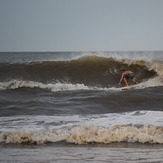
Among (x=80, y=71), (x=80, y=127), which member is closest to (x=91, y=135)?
(x=80, y=127)

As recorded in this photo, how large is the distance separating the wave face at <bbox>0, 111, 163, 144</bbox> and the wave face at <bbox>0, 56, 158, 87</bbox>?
8483 millimetres

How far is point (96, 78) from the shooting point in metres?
14.4

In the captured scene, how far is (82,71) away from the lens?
49.9 ft

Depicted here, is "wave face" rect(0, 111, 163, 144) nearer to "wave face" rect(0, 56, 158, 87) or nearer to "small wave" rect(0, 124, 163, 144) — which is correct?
"small wave" rect(0, 124, 163, 144)

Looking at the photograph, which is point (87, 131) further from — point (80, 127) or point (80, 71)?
point (80, 71)

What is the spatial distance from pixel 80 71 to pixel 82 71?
13 cm

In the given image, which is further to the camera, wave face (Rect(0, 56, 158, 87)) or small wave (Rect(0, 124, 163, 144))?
wave face (Rect(0, 56, 158, 87))

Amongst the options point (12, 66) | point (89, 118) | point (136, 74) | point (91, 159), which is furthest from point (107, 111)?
point (12, 66)

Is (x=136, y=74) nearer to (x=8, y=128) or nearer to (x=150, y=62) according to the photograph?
(x=150, y=62)

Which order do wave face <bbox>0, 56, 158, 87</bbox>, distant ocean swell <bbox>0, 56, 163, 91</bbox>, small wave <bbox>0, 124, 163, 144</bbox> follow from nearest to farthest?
small wave <bbox>0, 124, 163, 144</bbox> < distant ocean swell <bbox>0, 56, 163, 91</bbox> < wave face <bbox>0, 56, 158, 87</bbox>

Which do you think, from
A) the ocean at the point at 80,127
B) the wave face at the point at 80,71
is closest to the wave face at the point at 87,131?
the ocean at the point at 80,127

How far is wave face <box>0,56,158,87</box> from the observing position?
46.0 ft

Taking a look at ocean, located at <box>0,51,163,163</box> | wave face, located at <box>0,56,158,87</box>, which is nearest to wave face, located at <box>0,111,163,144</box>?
ocean, located at <box>0,51,163,163</box>

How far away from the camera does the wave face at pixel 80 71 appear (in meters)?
14.0
